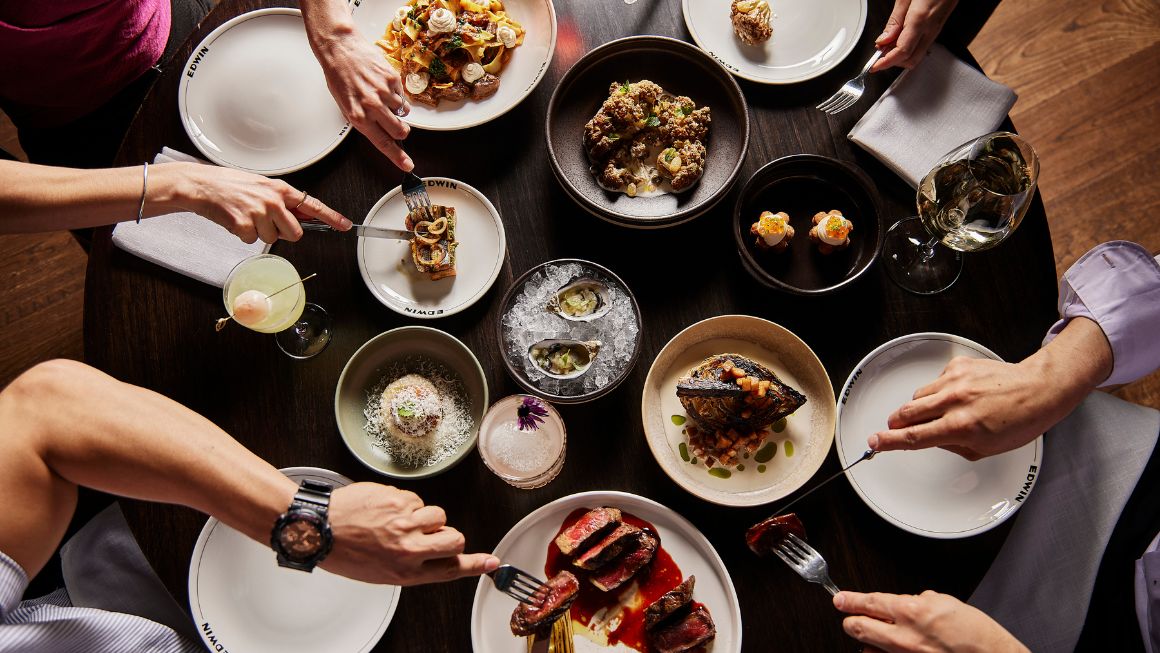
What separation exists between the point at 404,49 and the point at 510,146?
46 centimetres

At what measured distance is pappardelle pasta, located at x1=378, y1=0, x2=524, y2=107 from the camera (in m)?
2.12

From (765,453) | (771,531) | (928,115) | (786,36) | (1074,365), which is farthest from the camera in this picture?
(786,36)

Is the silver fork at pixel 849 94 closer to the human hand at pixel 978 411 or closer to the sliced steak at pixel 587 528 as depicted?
the human hand at pixel 978 411

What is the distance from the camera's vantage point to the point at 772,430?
199cm

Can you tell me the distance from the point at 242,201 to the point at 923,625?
81.7 inches

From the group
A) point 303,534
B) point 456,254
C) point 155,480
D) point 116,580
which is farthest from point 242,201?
point 116,580

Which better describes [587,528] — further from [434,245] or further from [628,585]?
[434,245]

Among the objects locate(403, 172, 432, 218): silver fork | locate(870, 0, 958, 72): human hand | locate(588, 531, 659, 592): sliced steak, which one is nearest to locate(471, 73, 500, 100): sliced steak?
locate(403, 172, 432, 218): silver fork

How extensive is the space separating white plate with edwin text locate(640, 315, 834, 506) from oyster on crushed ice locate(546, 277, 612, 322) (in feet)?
0.79

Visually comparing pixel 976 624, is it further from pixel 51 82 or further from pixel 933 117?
pixel 51 82

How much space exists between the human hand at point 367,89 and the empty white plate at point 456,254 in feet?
0.47

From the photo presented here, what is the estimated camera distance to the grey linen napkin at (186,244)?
2018 millimetres

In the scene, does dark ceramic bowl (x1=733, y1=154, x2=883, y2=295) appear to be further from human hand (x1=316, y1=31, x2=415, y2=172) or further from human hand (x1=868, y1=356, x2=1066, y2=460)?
human hand (x1=316, y1=31, x2=415, y2=172)

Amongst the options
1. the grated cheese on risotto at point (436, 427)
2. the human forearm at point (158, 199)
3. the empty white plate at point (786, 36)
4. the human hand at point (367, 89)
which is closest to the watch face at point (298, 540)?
the grated cheese on risotto at point (436, 427)
